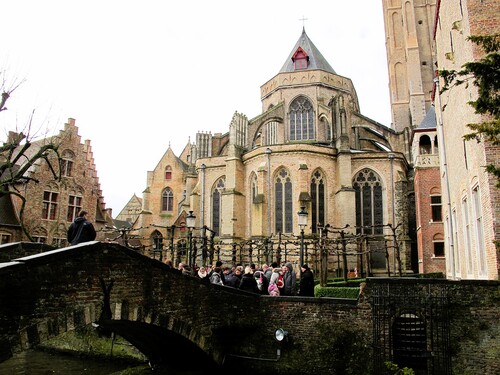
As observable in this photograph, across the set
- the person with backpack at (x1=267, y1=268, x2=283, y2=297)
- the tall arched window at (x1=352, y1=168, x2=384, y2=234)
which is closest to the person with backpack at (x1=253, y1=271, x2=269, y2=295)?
A: the person with backpack at (x1=267, y1=268, x2=283, y2=297)

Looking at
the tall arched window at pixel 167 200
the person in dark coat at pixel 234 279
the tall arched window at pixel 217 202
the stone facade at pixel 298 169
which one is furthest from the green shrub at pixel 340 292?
the tall arched window at pixel 167 200

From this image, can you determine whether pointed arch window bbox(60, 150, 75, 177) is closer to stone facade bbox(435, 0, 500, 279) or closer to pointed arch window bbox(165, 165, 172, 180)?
pointed arch window bbox(165, 165, 172, 180)

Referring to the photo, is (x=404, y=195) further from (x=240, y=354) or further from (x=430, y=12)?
(x=430, y=12)

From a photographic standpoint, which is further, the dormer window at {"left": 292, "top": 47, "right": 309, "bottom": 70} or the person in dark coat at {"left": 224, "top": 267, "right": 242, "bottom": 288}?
the dormer window at {"left": 292, "top": 47, "right": 309, "bottom": 70}

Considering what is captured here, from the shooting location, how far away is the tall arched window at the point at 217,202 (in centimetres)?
3509

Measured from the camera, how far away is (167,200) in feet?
140

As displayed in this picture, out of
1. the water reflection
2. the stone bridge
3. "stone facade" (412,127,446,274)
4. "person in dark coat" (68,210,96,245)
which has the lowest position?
the water reflection

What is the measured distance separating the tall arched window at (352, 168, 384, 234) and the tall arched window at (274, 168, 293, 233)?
4.96 m

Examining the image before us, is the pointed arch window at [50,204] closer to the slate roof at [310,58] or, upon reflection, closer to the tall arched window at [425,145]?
the tall arched window at [425,145]

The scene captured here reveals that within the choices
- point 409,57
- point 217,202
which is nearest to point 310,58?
point 409,57

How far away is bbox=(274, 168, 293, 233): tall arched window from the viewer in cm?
3027

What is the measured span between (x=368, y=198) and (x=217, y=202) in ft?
38.5

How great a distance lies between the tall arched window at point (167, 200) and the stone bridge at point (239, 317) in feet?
95.7

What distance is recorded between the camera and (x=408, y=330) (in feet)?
38.7
